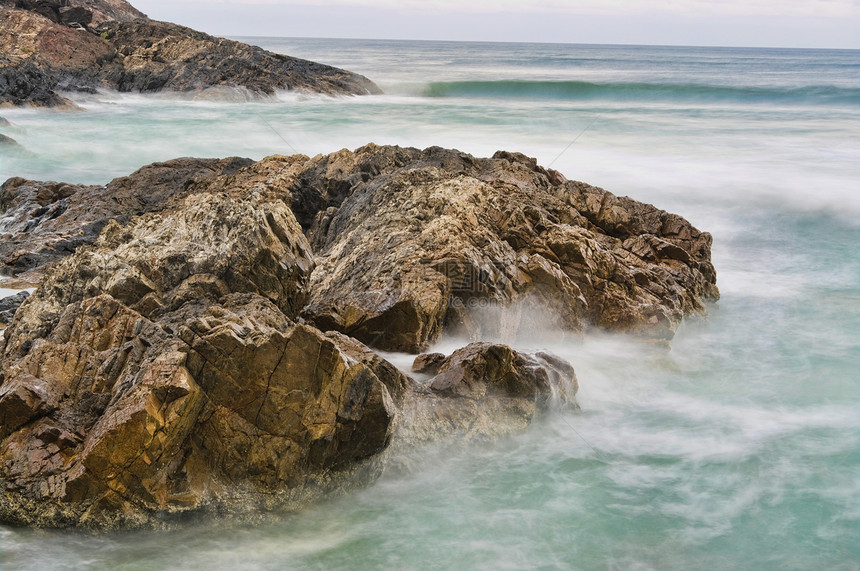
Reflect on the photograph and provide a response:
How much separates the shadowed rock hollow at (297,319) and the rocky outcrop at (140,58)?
19.8 m

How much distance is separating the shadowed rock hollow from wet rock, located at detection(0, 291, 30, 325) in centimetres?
80

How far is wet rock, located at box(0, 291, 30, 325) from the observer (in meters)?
6.73

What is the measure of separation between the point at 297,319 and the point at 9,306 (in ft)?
9.42

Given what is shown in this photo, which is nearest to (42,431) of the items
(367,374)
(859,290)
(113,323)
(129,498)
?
(129,498)

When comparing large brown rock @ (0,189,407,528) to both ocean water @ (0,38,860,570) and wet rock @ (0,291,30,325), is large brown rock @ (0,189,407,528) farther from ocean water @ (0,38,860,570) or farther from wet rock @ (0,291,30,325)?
wet rock @ (0,291,30,325)

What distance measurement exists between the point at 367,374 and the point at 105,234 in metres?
3.25

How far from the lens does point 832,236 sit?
1146 cm

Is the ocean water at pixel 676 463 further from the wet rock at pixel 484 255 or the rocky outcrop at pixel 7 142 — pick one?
the rocky outcrop at pixel 7 142

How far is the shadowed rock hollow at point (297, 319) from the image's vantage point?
417cm

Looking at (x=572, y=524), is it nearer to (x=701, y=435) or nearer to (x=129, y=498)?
(x=701, y=435)

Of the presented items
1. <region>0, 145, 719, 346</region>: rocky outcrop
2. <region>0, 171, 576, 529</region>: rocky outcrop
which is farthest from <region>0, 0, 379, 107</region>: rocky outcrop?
<region>0, 171, 576, 529</region>: rocky outcrop

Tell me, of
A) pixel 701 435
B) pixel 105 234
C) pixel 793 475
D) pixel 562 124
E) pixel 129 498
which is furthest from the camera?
pixel 562 124

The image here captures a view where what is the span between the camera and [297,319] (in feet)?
19.6

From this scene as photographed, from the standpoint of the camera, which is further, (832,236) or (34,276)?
(832,236)
